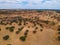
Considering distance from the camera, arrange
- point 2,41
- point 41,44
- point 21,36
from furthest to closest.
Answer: point 21,36
point 2,41
point 41,44

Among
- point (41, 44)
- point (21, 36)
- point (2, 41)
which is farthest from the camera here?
point (21, 36)

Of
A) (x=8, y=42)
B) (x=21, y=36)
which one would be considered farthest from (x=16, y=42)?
(x=21, y=36)

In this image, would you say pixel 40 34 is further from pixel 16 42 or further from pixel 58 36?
pixel 16 42

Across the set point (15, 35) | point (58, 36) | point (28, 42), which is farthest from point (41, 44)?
point (15, 35)

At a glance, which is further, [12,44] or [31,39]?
[31,39]

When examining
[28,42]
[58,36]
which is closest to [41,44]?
[28,42]

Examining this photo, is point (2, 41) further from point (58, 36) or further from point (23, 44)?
point (58, 36)

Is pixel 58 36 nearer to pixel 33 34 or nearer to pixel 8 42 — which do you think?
pixel 33 34

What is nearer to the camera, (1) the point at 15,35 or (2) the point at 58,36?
(2) the point at 58,36
